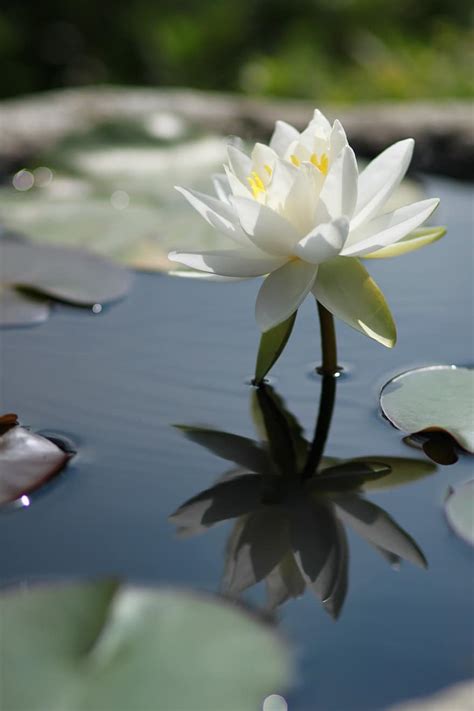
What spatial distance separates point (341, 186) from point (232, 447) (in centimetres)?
26

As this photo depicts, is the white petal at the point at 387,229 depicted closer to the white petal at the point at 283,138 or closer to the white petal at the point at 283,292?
the white petal at the point at 283,292

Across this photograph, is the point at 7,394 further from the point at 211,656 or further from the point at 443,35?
the point at 443,35

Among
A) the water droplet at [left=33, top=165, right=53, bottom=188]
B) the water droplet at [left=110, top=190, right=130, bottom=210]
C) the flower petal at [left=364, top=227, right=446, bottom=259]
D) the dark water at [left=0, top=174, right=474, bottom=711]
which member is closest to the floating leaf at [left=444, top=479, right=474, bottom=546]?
the dark water at [left=0, top=174, right=474, bottom=711]

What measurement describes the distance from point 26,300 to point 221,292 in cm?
26

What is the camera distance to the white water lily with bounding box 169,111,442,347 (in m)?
0.79

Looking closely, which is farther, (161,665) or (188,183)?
(188,183)

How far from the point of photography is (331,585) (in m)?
0.67

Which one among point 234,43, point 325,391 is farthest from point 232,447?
point 234,43

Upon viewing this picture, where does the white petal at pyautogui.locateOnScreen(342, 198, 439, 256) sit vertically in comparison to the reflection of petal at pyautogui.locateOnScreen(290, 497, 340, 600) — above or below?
above

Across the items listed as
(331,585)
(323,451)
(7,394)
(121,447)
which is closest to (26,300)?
(7,394)

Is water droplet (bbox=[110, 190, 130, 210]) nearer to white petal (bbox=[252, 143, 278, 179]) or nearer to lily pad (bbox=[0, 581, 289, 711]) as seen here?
white petal (bbox=[252, 143, 278, 179])

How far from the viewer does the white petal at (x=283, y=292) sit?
0.81 metres

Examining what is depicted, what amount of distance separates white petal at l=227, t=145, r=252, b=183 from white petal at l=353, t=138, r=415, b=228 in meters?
0.11

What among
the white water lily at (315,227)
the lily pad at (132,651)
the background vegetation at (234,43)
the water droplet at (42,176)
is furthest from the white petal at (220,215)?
the background vegetation at (234,43)
